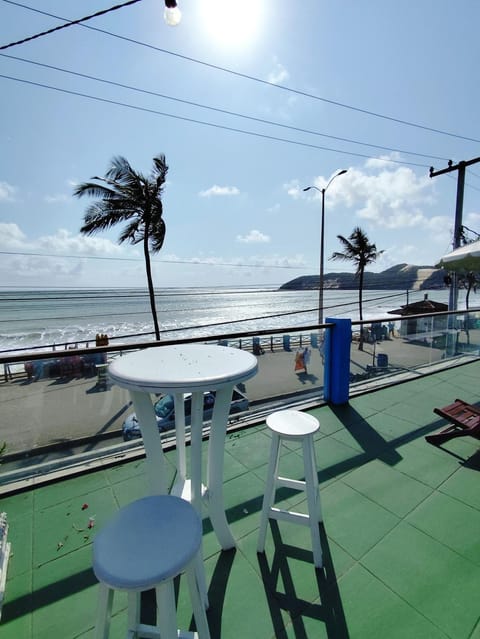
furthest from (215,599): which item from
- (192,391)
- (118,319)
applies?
(118,319)

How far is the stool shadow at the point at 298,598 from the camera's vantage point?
1.29 meters

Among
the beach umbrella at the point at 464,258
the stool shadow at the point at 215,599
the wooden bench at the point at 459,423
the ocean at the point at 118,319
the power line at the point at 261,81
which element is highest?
the power line at the point at 261,81

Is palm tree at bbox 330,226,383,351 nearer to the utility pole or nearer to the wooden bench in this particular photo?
the utility pole

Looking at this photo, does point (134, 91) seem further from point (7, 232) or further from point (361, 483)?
point (7, 232)

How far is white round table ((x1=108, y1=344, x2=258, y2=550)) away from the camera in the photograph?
1.20m

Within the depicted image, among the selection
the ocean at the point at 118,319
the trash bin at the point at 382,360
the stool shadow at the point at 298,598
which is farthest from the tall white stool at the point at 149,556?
the ocean at the point at 118,319

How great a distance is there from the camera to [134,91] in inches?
279

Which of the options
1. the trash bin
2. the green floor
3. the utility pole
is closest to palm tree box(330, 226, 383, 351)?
the utility pole

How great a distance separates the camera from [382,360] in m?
4.74

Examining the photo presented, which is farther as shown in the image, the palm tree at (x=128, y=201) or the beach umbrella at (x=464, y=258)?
the palm tree at (x=128, y=201)

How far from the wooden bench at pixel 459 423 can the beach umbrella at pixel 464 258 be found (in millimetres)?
1713

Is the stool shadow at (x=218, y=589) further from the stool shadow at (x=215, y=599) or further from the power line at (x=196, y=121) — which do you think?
the power line at (x=196, y=121)

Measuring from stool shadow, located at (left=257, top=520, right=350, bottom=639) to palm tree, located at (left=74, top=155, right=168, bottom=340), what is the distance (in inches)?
355

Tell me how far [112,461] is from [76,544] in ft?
2.56
